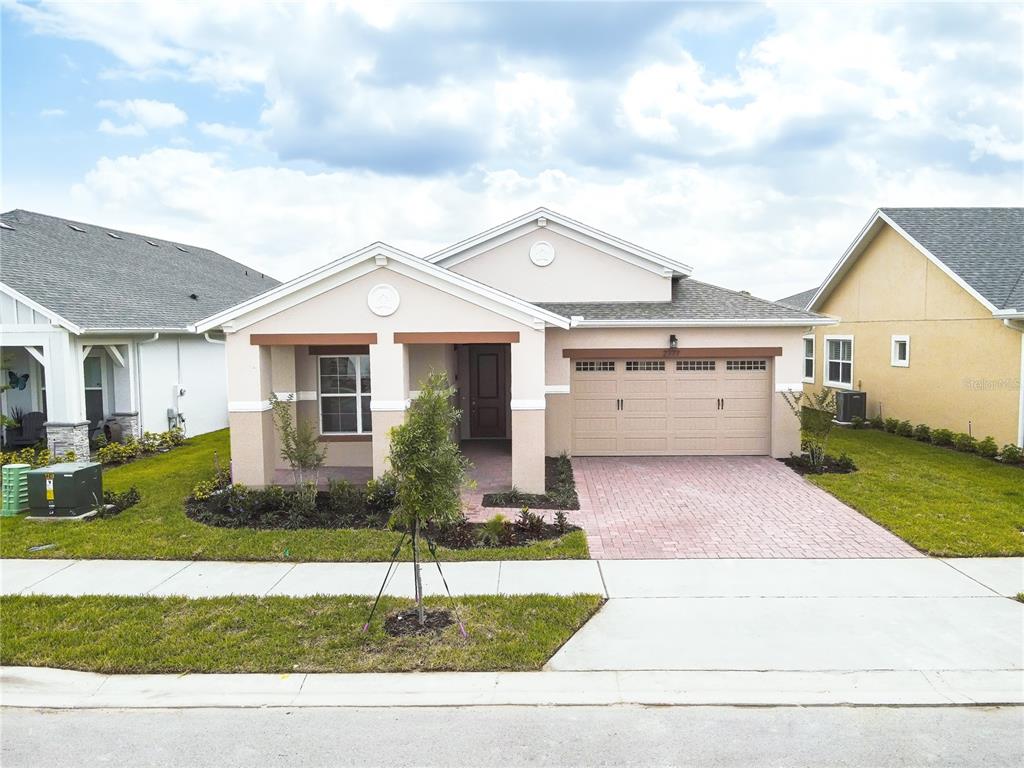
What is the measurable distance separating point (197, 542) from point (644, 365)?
9.76 metres

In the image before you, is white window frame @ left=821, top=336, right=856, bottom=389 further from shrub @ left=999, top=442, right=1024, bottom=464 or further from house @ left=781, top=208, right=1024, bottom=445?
shrub @ left=999, top=442, right=1024, bottom=464

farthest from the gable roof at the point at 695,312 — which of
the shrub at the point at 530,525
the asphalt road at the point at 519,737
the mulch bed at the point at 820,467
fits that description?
the asphalt road at the point at 519,737

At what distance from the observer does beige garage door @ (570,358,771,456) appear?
15594 mm

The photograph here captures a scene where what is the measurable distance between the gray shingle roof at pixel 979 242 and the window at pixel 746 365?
16.4 ft

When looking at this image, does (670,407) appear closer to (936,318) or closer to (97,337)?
(936,318)

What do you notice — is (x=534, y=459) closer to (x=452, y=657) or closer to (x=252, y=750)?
(x=452, y=657)

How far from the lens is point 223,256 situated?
30625mm

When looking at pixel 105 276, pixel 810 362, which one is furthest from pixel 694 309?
pixel 105 276

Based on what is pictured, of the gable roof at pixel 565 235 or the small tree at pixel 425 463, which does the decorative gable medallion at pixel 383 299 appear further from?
the small tree at pixel 425 463

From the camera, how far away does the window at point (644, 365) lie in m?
15.6

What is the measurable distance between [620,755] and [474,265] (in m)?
13.0

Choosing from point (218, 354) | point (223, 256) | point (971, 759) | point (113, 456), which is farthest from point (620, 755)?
point (223, 256)

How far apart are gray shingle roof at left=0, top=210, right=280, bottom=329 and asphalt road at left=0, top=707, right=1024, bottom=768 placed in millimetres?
12213

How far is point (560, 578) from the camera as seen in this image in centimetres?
816
